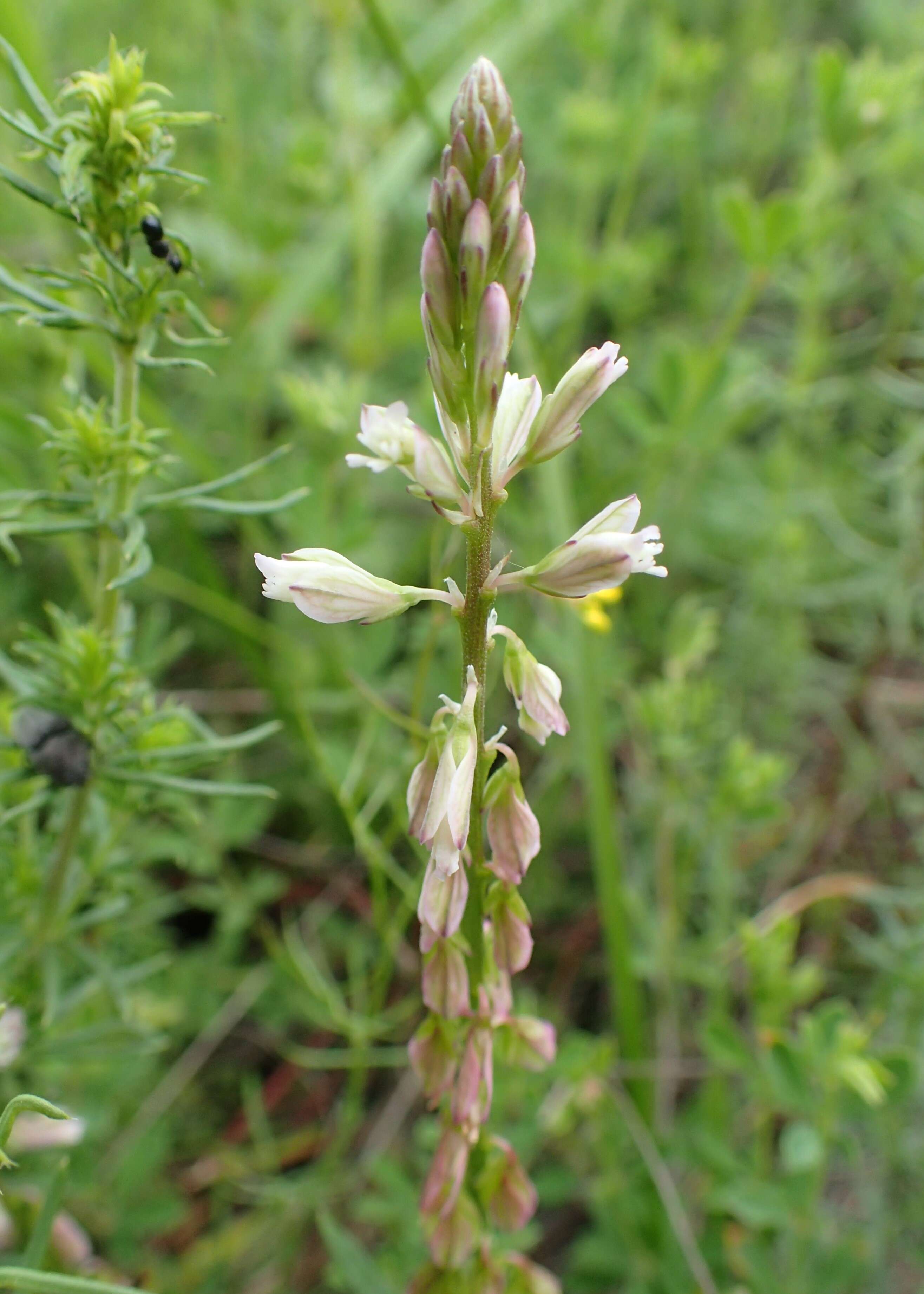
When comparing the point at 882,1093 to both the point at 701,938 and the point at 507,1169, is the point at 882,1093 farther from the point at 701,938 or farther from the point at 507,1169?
the point at 507,1169

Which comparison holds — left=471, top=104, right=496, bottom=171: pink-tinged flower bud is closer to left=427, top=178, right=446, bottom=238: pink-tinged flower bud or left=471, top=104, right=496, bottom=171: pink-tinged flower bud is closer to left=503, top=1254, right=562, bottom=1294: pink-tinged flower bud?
left=427, top=178, right=446, bottom=238: pink-tinged flower bud

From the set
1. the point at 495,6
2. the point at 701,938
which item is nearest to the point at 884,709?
the point at 701,938

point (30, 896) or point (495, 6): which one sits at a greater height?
point (495, 6)

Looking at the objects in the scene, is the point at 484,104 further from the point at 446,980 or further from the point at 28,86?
the point at 446,980

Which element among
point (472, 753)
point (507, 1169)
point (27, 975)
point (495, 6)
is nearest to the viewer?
point (472, 753)

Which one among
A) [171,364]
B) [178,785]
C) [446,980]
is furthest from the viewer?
[178,785]

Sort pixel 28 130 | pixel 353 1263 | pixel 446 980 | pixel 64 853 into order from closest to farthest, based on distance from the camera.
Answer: pixel 446 980
pixel 28 130
pixel 64 853
pixel 353 1263

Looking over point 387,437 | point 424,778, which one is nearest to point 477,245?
point 387,437
